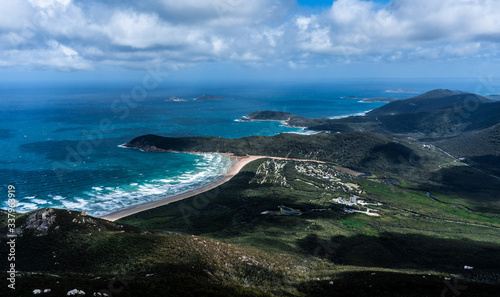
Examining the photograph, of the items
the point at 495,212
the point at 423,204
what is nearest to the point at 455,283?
the point at 423,204

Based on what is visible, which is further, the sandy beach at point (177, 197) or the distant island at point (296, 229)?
the sandy beach at point (177, 197)

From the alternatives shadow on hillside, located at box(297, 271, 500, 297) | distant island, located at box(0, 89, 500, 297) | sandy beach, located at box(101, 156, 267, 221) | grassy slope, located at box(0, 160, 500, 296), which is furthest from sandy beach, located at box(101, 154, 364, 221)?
shadow on hillside, located at box(297, 271, 500, 297)

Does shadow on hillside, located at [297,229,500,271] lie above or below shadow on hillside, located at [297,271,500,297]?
below

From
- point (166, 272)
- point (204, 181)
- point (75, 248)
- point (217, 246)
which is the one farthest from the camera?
point (204, 181)

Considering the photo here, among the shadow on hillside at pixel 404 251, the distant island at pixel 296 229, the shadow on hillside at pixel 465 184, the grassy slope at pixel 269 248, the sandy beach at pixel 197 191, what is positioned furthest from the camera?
the shadow on hillside at pixel 465 184

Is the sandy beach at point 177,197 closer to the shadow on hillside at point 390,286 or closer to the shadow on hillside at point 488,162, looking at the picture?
the shadow on hillside at point 390,286

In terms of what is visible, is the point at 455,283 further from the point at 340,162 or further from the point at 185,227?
the point at 340,162

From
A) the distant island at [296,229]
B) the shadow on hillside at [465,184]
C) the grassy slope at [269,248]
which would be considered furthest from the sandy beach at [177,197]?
the shadow on hillside at [465,184]

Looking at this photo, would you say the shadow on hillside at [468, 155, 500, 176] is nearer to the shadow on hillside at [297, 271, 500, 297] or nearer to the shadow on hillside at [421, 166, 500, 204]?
the shadow on hillside at [421, 166, 500, 204]
